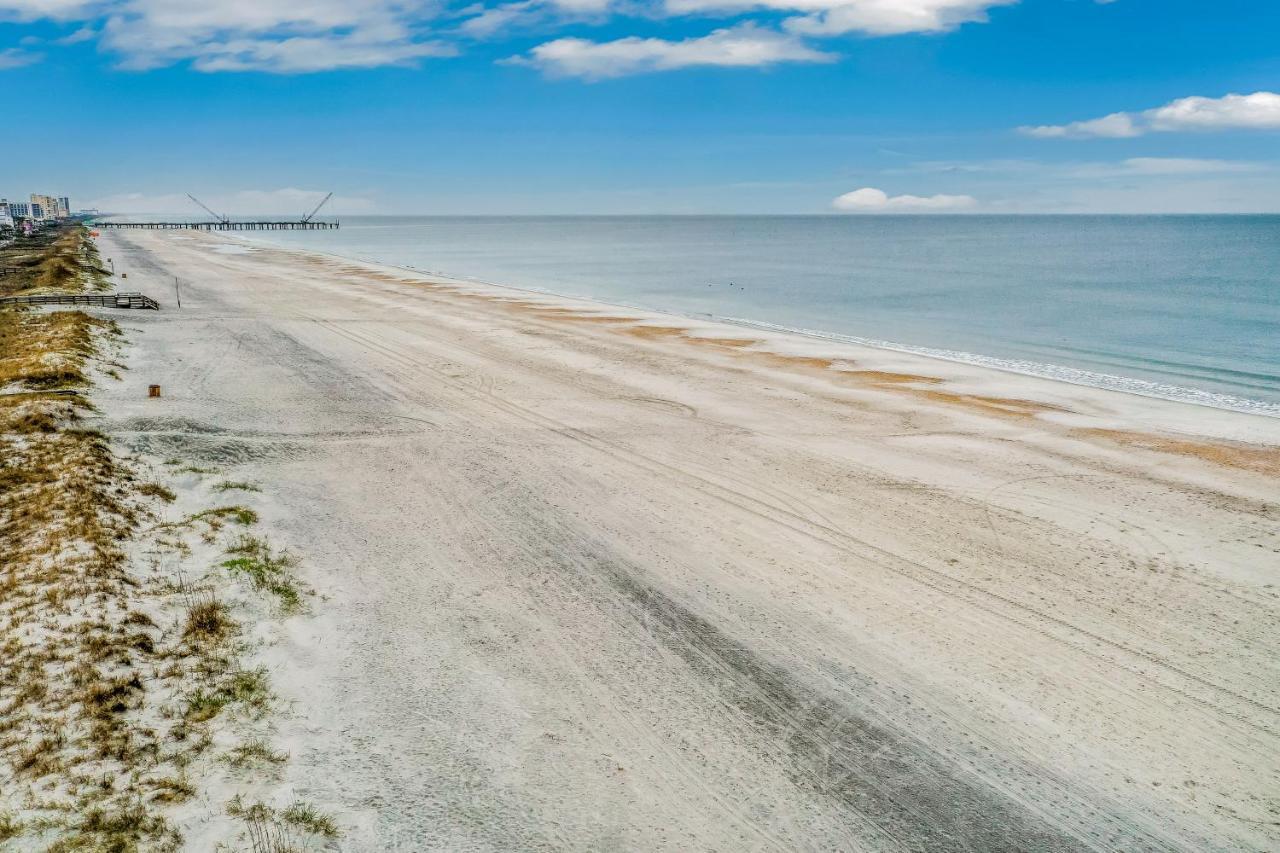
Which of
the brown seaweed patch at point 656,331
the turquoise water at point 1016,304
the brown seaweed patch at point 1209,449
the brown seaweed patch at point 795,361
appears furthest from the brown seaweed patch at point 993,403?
the brown seaweed patch at point 656,331

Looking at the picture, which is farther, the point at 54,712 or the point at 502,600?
the point at 502,600

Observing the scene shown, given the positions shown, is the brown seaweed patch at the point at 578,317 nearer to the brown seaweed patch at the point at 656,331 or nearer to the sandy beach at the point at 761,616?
the brown seaweed patch at the point at 656,331

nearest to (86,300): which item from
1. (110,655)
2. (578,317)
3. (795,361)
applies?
(578,317)

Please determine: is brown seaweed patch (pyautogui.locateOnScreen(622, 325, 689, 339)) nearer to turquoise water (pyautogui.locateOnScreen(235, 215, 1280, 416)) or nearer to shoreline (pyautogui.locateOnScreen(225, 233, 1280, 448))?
shoreline (pyautogui.locateOnScreen(225, 233, 1280, 448))

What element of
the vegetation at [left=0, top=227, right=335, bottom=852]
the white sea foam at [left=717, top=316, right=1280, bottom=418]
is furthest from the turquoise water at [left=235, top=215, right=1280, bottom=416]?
the vegetation at [left=0, top=227, right=335, bottom=852]

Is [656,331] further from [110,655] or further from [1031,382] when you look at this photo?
[110,655]

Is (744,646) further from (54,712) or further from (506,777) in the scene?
(54,712)

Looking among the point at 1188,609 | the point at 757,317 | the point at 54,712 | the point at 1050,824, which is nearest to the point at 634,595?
the point at 1050,824
